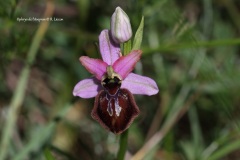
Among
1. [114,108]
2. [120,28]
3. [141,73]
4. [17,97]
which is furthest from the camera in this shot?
[141,73]

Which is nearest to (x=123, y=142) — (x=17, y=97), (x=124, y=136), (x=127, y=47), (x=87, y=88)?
(x=124, y=136)

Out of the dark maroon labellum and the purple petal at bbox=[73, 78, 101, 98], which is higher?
the purple petal at bbox=[73, 78, 101, 98]

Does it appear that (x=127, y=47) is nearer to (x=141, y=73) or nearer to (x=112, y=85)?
(x=112, y=85)

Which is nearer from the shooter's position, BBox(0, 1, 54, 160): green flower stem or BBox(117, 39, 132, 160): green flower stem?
BBox(117, 39, 132, 160): green flower stem

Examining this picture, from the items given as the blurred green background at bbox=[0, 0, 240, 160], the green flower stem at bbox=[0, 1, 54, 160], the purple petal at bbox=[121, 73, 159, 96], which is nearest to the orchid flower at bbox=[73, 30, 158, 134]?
the purple petal at bbox=[121, 73, 159, 96]

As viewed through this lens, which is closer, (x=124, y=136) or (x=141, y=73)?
(x=124, y=136)

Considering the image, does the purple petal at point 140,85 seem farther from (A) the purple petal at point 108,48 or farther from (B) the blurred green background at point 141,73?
(B) the blurred green background at point 141,73

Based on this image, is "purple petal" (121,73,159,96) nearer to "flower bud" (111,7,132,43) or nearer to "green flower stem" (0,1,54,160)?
"flower bud" (111,7,132,43)
